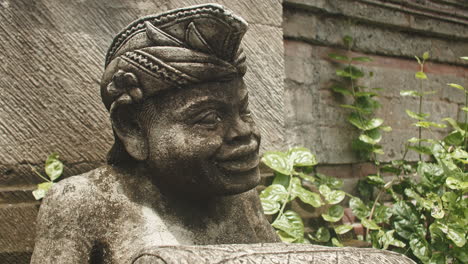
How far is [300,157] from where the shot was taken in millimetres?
2555

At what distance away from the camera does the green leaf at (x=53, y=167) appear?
199cm

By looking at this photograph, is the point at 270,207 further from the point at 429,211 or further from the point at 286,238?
the point at 429,211

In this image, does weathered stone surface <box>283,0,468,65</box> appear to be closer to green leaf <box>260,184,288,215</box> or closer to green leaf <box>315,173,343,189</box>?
green leaf <box>315,173,343,189</box>

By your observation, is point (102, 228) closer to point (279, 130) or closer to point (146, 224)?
point (146, 224)

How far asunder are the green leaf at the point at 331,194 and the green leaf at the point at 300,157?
21 cm

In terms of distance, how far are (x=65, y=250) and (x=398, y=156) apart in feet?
8.00

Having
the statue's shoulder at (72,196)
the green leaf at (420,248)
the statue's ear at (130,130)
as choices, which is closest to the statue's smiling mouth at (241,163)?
the statue's ear at (130,130)

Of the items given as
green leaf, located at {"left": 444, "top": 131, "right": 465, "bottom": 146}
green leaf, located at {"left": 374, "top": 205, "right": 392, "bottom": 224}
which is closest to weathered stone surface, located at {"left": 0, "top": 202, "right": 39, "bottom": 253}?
green leaf, located at {"left": 374, "top": 205, "right": 392, "bottom": 224}

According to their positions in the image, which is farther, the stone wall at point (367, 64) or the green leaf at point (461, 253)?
the stone wall at point (367, 64)

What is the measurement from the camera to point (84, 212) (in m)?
1.49

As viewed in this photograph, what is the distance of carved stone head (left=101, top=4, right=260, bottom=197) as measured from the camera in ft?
4.78

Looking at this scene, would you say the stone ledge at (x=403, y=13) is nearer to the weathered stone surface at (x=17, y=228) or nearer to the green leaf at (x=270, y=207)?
the green leaf at (x=270, y=207)

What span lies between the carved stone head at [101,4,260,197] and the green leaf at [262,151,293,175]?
2.85ft

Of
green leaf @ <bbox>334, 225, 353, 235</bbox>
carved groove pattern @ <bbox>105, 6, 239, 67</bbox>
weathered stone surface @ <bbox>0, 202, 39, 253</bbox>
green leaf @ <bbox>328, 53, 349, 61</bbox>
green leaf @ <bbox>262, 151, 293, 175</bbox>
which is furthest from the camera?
green leaf @ <bbox>328, 53, 349, 61</bbox>
